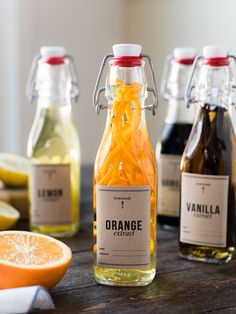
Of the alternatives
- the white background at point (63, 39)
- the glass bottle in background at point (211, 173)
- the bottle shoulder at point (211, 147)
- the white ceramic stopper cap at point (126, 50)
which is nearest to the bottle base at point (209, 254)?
the glass bottle in background at point (211, 173)

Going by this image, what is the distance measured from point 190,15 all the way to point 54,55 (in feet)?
1.74

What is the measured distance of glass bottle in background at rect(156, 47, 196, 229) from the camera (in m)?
1.19

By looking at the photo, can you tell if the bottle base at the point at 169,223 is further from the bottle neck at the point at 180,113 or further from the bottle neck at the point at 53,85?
the bottle neck at the point at 53,85

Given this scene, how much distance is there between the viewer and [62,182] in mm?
1167

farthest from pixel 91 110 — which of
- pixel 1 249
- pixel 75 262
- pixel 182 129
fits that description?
pixel 1 249

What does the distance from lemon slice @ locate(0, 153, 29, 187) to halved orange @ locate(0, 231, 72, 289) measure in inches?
16.8

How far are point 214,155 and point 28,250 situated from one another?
1.12 feet

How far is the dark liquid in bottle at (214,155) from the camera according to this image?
3.27ft

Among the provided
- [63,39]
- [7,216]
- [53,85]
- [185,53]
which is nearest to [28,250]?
[7,216]

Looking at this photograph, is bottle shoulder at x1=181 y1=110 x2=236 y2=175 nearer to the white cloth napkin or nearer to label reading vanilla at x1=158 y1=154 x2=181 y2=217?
label reading vanilla at x1=158 y1=154 x2=181 y2=217

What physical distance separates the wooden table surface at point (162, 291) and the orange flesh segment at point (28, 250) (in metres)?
0.06

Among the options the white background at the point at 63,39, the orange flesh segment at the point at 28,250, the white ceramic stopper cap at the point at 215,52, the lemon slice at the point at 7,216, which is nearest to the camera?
the orange flesh segment at the point at 28,250

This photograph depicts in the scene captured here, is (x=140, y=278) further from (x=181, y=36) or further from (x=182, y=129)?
(x=181, y=36)

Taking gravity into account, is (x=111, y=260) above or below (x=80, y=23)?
below
